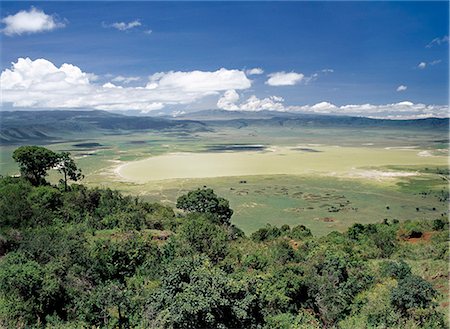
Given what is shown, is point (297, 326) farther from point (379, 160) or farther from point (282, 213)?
point (379, 160)

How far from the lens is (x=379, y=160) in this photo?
128 metres

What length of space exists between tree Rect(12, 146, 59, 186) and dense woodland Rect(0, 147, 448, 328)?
1090 cm

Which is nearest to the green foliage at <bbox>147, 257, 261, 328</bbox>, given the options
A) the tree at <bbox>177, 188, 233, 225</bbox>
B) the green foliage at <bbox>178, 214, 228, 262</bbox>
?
the green foliage at <bbox>178, 214, 228, 262</bbox>

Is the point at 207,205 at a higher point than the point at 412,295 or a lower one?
lower

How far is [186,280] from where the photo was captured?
1592 centimetres

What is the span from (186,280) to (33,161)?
37.9 meters

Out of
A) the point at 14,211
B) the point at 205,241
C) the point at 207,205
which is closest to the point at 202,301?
the point at 205,241

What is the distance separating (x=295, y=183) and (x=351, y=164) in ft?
129

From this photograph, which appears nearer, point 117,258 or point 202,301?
point 202,301

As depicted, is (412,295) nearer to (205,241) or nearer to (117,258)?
(205,241)

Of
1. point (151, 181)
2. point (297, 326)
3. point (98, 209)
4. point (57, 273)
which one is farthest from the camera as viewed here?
point (151, 181)

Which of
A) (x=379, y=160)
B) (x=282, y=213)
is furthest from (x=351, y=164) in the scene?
(x=282, y=213)

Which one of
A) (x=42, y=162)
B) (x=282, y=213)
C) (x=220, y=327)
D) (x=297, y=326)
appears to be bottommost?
(x=282, y=213)

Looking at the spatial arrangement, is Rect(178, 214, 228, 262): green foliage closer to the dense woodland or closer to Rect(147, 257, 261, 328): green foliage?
the dense woodland
